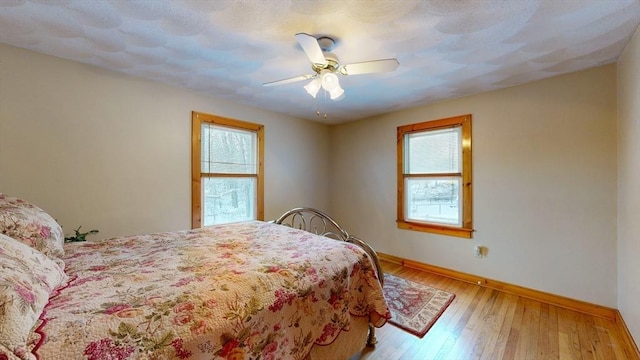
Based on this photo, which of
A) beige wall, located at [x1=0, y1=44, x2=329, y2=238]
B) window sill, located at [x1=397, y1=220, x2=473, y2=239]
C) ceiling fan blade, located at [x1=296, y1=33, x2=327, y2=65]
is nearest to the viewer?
ceiling fan blade, located at [x1=296, y1=33, x2=327, y2=65]

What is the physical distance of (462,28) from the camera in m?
1.74

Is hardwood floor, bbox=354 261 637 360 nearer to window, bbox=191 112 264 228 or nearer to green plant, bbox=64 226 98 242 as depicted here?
window, bbox=191 112 264 228

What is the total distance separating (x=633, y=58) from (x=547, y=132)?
0.86 meters

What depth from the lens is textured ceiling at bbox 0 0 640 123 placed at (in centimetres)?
155

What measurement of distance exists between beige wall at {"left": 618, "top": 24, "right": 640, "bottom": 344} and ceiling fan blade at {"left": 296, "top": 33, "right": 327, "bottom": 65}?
7.16 feet

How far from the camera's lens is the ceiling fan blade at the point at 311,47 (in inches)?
58.6

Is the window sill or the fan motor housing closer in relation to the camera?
the fan motor housing

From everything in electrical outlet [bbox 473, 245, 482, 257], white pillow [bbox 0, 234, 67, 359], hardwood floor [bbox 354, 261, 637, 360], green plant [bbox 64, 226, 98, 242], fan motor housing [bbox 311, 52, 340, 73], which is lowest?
hardwood floor [bbox 354, 261, 637, 360]

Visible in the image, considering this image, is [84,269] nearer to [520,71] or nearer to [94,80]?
[94,80]

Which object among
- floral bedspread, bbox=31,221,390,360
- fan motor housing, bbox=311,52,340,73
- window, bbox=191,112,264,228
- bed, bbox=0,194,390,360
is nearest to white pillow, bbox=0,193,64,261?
bed, bbox=0,194,390,360

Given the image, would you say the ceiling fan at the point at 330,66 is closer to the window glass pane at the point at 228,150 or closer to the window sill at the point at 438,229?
the window glass pane at the point at 228,150

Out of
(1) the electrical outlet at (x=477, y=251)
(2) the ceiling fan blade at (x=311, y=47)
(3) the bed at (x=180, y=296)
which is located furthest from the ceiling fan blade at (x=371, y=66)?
(1) the electrical outlet at (x=477, y=251)

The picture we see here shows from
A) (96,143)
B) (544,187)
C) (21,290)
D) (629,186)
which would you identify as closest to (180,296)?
(21,290)

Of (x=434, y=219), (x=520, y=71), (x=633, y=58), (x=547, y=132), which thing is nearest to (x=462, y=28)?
(x=520, y=71)
